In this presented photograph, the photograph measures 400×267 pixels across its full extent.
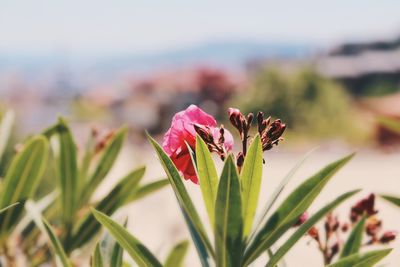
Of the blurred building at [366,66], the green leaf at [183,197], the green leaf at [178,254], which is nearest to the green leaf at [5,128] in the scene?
the green leaf at [178,254]

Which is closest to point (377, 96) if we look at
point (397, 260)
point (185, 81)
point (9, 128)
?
point (185, 81)

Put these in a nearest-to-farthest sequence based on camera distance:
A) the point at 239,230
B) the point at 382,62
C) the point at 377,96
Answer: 1. the point at 239,230
2. the point at 377,96
3. the point at 382,62

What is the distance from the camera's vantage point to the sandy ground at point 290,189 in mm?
5621

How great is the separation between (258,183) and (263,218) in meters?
0.05

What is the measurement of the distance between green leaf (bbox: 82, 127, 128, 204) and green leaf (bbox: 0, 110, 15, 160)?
0.22 m

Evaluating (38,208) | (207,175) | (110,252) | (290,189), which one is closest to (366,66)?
(290,189)

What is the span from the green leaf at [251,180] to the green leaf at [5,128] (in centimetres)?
73

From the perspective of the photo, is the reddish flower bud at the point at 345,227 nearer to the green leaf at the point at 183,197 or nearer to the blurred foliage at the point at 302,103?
the green leaf at the point at 183,197

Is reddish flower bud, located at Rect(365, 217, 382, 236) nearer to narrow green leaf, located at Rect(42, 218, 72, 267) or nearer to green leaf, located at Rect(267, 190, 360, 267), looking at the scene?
green leaf, located at Rect(267, 190, 360, 267)

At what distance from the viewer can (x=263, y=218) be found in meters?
0.72

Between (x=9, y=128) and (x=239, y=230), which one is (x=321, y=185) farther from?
(x=9, y=128)

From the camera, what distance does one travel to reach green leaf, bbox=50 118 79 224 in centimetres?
117

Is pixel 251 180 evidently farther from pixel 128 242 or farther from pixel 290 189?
pixel 290 189

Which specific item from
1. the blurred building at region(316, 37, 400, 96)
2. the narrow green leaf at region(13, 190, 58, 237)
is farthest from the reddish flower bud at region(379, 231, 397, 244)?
the blurred building at region(316, 37, 400, 96)
